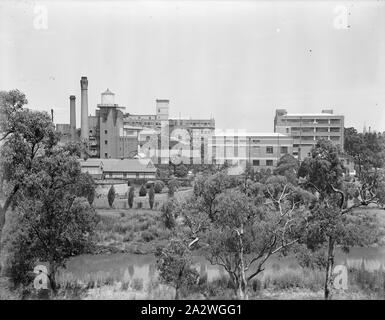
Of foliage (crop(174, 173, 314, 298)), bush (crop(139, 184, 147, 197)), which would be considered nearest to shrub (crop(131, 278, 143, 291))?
foliage (crop(174, 173, 314, 298))

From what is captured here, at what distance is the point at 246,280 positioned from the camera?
5246 mm

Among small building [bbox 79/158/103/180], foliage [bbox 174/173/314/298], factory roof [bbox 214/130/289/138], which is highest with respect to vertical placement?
factory roof [bbox 214/130/289/138]

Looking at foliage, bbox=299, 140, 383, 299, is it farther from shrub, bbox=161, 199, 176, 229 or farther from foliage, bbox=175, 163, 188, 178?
foliage, bbox=175, 163, 188, 178

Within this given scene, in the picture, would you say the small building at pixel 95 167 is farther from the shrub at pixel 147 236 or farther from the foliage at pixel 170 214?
the foliage at pixel 170 214

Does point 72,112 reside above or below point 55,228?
above

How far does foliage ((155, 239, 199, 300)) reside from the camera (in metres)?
4.96

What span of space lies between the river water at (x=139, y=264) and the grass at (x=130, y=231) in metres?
0.12

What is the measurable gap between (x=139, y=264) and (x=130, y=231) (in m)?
0.58

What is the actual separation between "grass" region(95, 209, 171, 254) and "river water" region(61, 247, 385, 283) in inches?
4.9

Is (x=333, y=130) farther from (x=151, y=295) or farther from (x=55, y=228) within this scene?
(x=55, y=228)

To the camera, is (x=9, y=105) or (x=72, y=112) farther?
(x=72, y=112)

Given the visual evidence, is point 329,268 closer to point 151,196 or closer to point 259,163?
point 259,163
